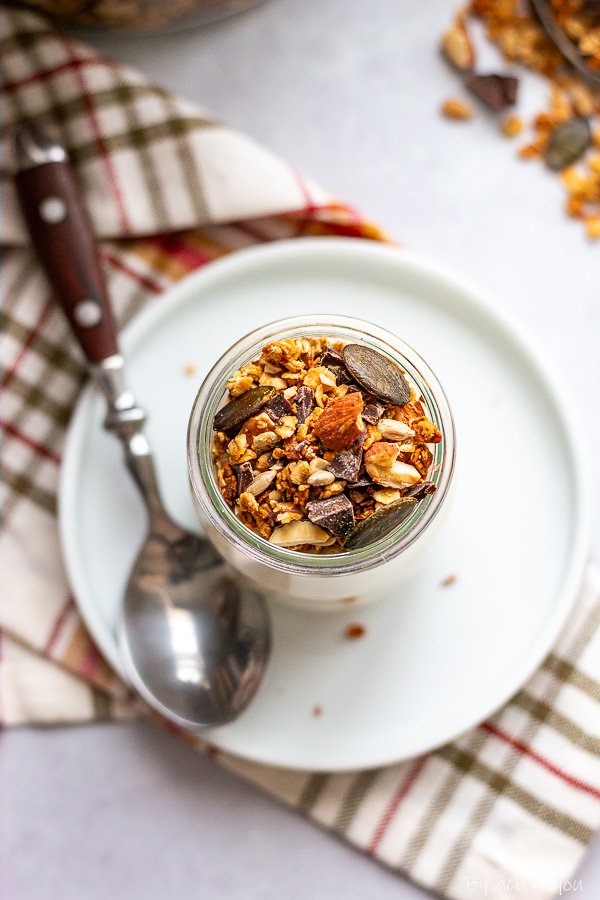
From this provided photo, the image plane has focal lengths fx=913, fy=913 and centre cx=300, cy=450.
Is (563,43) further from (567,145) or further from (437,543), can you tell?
(437,543)

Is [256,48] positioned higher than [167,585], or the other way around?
[256,48]

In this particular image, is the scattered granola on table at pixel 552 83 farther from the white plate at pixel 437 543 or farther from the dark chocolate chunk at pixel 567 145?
the white plate at pixel 437 543

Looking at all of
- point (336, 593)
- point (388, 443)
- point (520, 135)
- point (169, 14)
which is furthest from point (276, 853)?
point (169, 14)

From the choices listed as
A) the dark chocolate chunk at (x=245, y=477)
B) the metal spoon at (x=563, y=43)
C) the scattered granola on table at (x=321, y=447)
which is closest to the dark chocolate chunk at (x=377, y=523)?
the scattered granola on table at (x=321, y=447)

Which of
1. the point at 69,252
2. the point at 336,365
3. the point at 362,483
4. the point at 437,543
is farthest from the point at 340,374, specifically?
the point at 69,252

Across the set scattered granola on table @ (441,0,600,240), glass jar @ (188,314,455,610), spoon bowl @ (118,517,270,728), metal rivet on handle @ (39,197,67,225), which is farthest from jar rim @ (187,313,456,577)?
scattered granola on table @ (441,0,600,240)

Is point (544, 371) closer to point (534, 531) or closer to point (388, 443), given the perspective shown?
point (534, 531)
